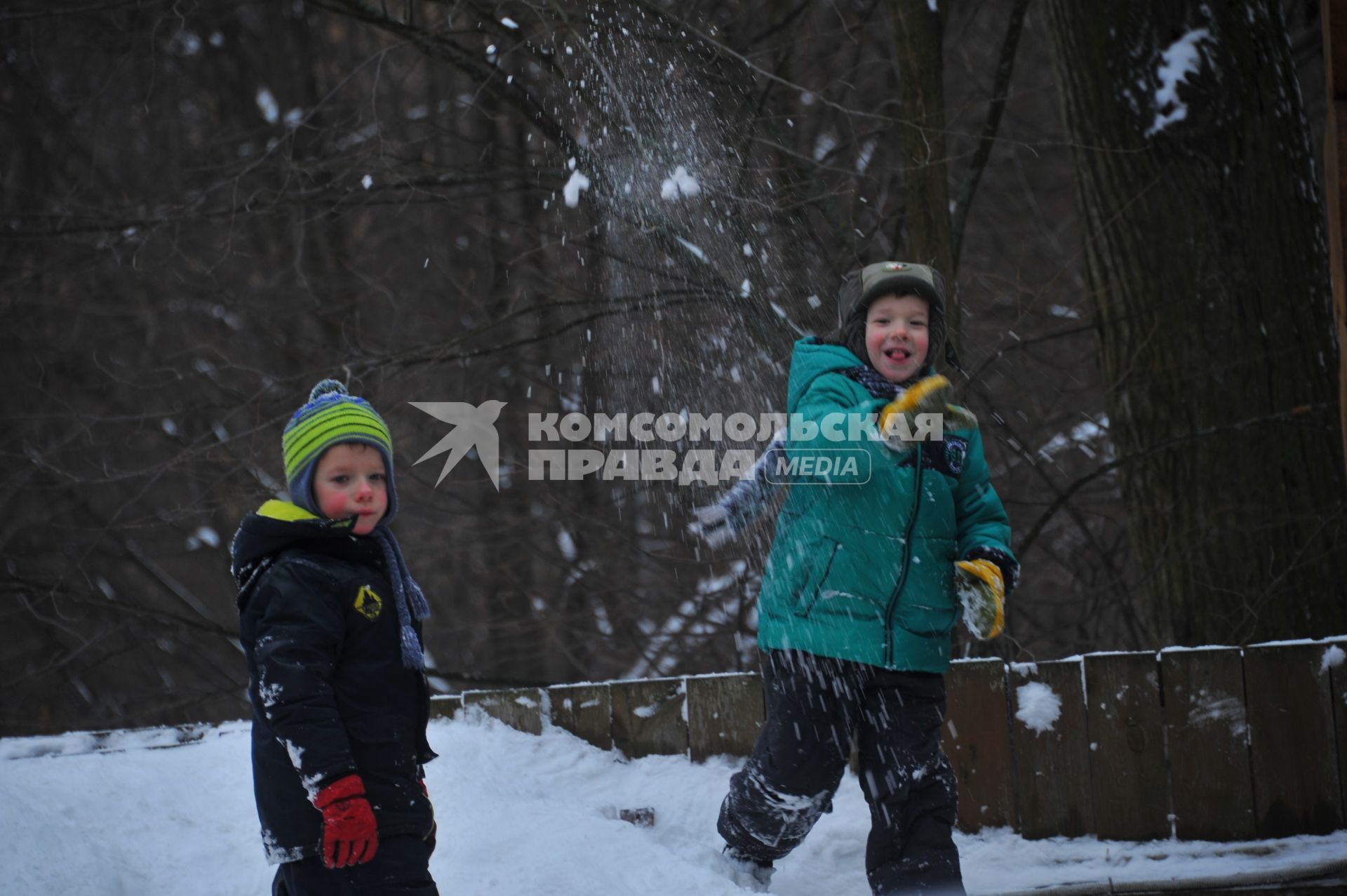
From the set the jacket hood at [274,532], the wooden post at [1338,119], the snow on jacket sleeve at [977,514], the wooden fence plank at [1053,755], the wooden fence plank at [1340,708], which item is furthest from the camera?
the wooden fence plank at [1053,755]

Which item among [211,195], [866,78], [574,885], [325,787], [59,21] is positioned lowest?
[574,885]

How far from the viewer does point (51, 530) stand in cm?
955

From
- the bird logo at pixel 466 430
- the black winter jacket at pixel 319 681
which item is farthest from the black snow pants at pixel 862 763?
the bird logo at pixel 466 430

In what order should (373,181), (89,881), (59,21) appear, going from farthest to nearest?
(59,21), (373,181), (89,881)

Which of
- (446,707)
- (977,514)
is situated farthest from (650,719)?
(977,514)

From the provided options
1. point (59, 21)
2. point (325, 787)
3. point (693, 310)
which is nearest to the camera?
point (325, 787)

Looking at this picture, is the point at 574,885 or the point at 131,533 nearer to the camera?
the point at 574,885

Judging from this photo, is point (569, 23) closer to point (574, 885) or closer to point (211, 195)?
point (574, 885)

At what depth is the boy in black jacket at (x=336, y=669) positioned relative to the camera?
238cm

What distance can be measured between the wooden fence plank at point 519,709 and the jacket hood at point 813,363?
1631 mm

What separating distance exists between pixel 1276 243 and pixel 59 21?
8.70 metres

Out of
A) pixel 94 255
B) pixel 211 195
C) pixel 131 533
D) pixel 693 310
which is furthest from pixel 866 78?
pixel 131 533

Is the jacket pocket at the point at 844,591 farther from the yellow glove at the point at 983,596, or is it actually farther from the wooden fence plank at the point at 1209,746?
the wooden fence plank at the point at 1209,746

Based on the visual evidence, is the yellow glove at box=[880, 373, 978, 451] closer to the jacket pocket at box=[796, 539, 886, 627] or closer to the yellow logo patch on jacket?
the jacket pocket at box=[796, 539, 886, 627]
